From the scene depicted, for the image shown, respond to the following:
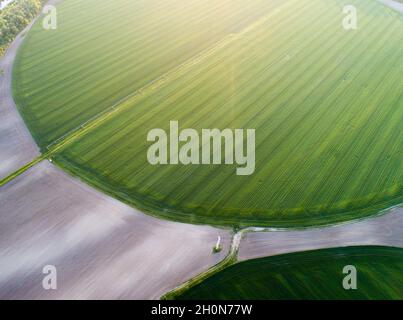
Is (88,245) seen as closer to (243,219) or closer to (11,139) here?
(243,219)

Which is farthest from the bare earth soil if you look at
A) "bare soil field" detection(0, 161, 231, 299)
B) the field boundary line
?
"bare soil field" detection(0, 161, 231, 299)

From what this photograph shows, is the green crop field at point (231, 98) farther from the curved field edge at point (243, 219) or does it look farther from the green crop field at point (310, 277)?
the green crop field at point (310, 277)

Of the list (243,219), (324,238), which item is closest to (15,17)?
(243,219)

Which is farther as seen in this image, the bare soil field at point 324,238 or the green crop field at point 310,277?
the bare soil field at point 324,238

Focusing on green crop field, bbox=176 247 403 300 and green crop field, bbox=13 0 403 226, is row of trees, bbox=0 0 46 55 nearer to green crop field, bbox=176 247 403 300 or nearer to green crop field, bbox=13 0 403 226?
green crop field, bbox=13 0 403 226

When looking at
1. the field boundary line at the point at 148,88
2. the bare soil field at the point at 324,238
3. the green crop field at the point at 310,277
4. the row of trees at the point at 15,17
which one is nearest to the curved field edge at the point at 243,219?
the bare soil field at the point at 324,238
